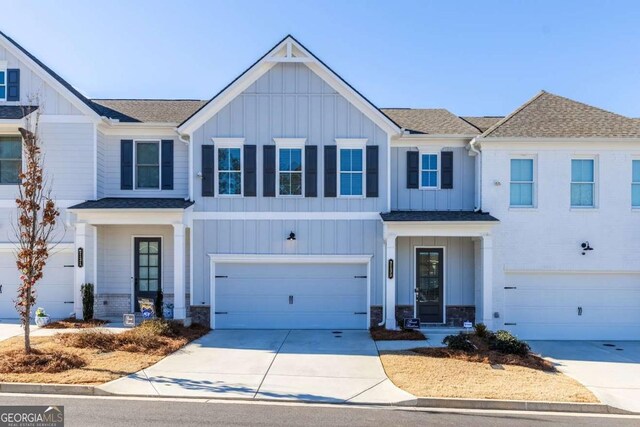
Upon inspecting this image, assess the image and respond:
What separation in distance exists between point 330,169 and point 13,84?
10.4m

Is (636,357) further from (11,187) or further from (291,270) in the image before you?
(11,187)

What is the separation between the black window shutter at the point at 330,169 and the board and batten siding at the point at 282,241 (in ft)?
3.54

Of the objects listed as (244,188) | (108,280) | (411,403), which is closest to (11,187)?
(108,280)

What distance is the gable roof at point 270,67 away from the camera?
1327 cm

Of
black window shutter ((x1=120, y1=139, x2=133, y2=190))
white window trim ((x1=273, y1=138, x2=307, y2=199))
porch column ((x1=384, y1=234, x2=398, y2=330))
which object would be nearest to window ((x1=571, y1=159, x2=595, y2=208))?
porch column ((x1=384, y1=234, x2=398, y2=330))

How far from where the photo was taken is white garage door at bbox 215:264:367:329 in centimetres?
1351

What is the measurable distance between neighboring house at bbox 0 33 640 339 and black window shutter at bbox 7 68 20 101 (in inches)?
2.0

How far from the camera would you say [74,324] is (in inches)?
498

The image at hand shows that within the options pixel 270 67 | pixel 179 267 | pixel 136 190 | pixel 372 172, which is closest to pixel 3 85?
pixel 136 190

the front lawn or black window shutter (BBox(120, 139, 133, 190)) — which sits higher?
black window shutter (BBox(120, 139, 133, 190))

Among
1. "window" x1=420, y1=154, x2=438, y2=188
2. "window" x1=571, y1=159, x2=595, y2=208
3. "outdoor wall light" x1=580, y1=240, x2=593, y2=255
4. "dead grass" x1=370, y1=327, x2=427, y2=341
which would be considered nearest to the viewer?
"dead grass" x1=370, y1=327, x2=427, y2=341

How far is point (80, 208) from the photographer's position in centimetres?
1267

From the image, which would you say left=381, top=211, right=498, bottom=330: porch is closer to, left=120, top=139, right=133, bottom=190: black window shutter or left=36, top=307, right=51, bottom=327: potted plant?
left=120, top=139, right=133, bottom=190: black window shutter

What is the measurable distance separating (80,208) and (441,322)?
447 inches
